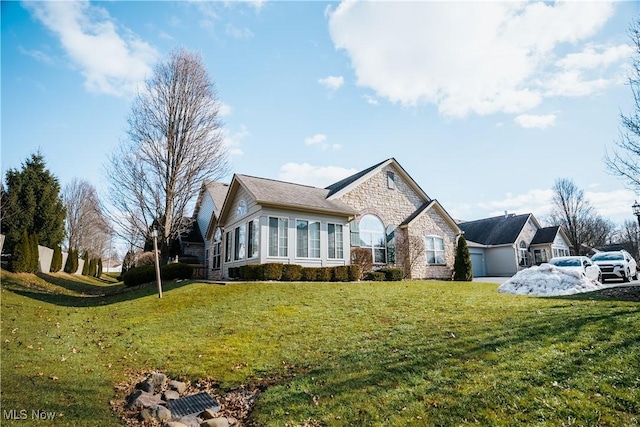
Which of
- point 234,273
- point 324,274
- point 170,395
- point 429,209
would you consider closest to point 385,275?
point 324,274

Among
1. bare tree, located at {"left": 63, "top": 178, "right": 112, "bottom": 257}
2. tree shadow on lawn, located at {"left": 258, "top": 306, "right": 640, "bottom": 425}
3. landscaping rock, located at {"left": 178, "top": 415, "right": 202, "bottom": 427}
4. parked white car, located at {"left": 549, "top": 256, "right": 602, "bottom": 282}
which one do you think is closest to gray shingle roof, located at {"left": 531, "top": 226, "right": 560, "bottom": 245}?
parked white car, located at {"left": 549, "top": 256, "right": 602, "bottom": 282}

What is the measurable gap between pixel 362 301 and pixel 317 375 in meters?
5.53

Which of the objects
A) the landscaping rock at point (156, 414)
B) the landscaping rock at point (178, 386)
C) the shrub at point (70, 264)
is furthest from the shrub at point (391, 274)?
the shrub at point (70, 264)

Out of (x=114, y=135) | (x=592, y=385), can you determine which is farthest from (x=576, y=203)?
(x=114, y=135)

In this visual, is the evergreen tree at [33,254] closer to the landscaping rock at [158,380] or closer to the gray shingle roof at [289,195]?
the gray shingle roof at [289,195]

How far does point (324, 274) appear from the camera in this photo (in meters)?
16.7

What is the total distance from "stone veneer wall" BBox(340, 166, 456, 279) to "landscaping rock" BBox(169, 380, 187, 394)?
15.9 m

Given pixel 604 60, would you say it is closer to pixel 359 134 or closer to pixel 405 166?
pixel 359 134

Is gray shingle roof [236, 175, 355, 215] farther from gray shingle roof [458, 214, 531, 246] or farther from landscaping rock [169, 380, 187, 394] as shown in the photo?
gray shingle roof [458, 214, 531, 246]

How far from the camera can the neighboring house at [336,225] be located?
17125 mm

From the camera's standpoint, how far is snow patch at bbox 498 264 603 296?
13.1 meters

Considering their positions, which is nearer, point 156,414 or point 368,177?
point 156,414

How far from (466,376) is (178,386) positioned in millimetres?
4750

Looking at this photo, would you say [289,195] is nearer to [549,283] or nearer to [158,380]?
[549,283]
